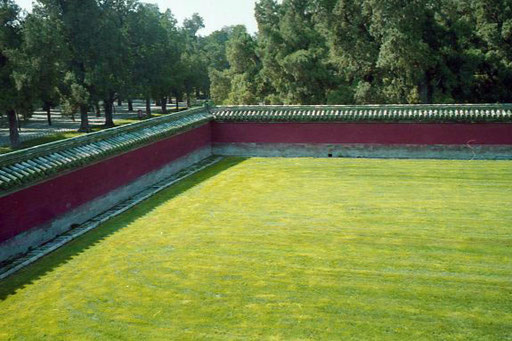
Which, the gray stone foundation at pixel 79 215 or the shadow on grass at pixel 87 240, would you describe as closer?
the shadow on grass at pixel 87 240

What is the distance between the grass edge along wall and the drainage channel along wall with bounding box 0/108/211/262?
2 cm

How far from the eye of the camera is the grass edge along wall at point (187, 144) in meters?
10.7

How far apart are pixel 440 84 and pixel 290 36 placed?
10.0 m

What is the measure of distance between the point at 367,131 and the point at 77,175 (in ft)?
37.6

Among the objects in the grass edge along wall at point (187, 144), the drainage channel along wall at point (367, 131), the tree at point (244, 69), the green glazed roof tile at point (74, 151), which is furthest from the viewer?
the tree at point (244, 69)

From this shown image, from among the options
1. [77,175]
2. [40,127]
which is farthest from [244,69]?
[77,175]

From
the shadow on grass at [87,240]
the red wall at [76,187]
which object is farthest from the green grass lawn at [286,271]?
the red wall at [76,187]

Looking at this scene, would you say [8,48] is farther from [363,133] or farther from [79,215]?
[363,133]

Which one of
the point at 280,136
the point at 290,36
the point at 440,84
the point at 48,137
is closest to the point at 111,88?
the point at 48,137

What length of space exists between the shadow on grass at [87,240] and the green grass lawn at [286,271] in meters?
0.05

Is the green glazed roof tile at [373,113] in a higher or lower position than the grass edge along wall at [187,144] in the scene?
higher

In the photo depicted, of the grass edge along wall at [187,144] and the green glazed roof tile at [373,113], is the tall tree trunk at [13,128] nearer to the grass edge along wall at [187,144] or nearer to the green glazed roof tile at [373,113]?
the grass edge along wall at [187,144]

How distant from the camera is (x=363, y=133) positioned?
769 inches

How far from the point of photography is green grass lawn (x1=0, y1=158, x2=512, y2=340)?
7.47m
